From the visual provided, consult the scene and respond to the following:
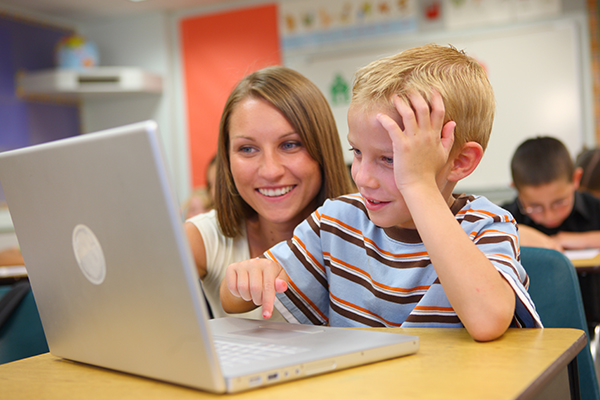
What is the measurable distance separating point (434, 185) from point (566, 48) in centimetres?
350

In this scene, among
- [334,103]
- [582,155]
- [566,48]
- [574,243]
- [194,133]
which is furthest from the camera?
[194,133]

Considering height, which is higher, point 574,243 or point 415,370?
point 415,370

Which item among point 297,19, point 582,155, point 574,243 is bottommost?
point 574,243

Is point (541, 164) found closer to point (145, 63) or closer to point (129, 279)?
point (129, 279)

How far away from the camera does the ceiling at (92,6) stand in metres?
4.50

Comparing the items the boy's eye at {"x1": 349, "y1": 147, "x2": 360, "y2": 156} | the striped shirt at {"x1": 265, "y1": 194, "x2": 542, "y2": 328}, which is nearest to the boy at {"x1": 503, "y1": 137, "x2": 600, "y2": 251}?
the striped shirt at {"x1": 265, "y1": 194, "x2": 542, "y2": 328}

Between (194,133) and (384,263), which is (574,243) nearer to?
(384,263)

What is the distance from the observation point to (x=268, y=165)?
4.22 feet

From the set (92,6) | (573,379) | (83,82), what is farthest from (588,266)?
(92,6)

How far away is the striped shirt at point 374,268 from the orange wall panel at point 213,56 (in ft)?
12.1

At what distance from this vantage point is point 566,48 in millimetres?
3750

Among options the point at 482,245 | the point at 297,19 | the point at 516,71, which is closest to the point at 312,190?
the point at 482,245

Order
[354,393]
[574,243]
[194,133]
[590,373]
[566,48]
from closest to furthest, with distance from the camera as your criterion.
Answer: [354,393] → [590,373] → [574,243] → [566,48] → [194,133]

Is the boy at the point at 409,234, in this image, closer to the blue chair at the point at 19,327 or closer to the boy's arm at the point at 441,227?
the boy's arm at the point at 441,227
